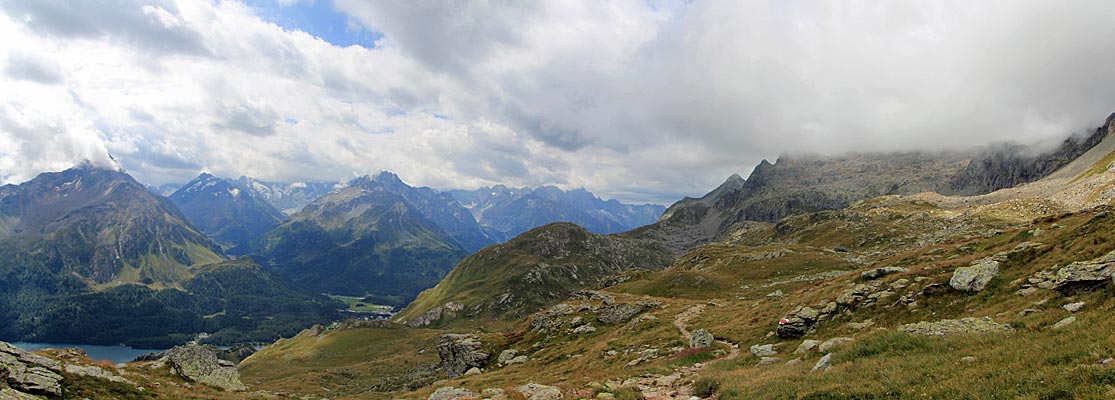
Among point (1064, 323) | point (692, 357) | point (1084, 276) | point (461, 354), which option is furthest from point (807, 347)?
point (461, 354)

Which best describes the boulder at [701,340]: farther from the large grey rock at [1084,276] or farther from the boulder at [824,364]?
the large grey rock at [1084,276]

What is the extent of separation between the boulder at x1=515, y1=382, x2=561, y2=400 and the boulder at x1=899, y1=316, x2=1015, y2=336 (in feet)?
69.1

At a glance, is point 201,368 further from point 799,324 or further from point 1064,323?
point 1064,323

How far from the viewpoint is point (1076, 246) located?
28.7 m

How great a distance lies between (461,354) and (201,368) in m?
33.7

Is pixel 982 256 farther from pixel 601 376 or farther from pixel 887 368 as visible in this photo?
pixel 601 376

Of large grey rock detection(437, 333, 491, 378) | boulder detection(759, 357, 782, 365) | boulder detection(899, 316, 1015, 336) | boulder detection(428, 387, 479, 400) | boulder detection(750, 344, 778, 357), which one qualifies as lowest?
large grey rock detection(437, 333, 491, 378)

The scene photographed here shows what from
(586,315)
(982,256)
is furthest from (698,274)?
(982,256)

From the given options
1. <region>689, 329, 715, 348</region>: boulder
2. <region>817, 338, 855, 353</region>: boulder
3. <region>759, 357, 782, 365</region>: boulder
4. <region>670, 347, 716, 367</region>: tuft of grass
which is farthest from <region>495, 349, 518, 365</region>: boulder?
<region>817, 338, 855, 353</region>: boulder

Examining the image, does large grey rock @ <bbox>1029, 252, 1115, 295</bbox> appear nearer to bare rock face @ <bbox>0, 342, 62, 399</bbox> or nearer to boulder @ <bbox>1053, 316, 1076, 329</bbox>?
boulder @ <bbox>1053, 316, 1076, 329</bbox>

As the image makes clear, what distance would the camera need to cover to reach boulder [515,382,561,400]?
2846 centimetres

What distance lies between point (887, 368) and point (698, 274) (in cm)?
10158

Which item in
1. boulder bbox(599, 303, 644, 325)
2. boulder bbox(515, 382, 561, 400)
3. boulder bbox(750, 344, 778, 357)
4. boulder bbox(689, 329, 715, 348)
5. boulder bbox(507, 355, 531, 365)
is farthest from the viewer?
boulder bbox(599, 303, 644, 325)

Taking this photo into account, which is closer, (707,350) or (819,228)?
(707,350)
